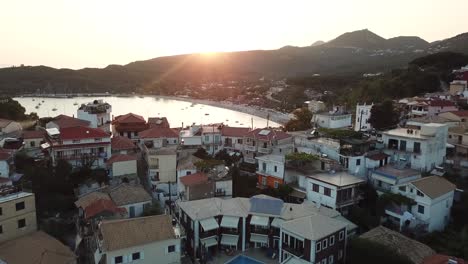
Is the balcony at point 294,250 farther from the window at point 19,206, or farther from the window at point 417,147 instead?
the window at point 19,206

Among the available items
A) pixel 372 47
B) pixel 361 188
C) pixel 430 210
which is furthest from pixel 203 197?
pixel 372 47

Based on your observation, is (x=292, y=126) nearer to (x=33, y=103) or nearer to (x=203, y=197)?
(x=203, y=197)

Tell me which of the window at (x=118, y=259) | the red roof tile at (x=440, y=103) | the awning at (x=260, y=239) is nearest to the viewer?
the window at (x=118, y=259)

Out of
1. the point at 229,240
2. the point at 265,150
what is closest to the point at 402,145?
the point at 265,150

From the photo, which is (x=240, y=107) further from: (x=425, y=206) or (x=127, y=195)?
(x=425, y=206)

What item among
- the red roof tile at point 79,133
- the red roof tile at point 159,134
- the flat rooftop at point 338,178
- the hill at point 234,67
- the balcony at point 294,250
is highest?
the hill at point 234,67

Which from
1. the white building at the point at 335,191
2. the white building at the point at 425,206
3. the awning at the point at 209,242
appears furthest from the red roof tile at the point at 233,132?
the white building at the point at 425,206

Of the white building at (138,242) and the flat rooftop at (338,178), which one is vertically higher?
the flat rooftop at (338,178)
